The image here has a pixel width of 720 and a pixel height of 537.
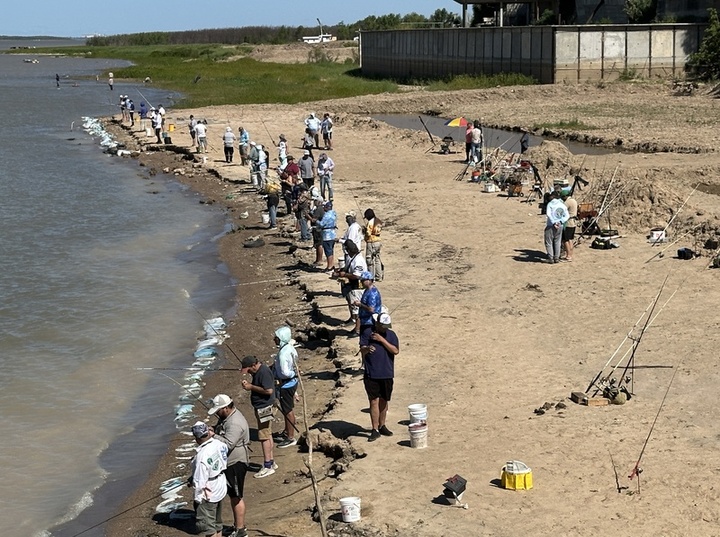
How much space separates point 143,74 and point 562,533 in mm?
88166

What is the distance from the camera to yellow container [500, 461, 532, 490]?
10125 millimetres

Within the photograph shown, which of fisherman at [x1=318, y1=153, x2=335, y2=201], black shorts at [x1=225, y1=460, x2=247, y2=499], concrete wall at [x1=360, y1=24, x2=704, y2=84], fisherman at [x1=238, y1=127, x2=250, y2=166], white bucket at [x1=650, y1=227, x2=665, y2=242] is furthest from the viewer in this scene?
concrete wall at [x1=360, y1=24, x2=704, y2=84]

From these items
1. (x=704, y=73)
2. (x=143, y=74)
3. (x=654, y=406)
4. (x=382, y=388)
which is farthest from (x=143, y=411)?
(x=143, y=74)

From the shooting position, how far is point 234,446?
395 inches

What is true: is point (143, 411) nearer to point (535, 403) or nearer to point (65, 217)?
point (535, 403)

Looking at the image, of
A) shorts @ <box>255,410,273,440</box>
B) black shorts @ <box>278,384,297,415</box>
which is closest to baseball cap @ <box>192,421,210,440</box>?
shorts @ <box>255,410,273,440</box>

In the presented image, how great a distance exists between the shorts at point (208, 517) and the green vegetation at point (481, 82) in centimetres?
4468

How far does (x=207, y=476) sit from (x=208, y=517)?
19.1 inches

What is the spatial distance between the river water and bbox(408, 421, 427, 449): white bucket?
336cm

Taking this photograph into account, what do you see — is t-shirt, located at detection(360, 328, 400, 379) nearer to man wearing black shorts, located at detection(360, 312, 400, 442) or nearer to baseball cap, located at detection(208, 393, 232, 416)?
man wearing black shorts, located at detection(360, 312, 400, 442)

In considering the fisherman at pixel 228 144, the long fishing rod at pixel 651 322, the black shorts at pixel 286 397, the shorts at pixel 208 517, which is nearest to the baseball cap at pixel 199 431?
the shorts at pixel 208 517

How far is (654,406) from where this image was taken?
12086mm

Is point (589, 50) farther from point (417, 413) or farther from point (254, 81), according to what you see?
point (417, 413)

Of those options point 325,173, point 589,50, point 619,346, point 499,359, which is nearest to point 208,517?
point 499,359
